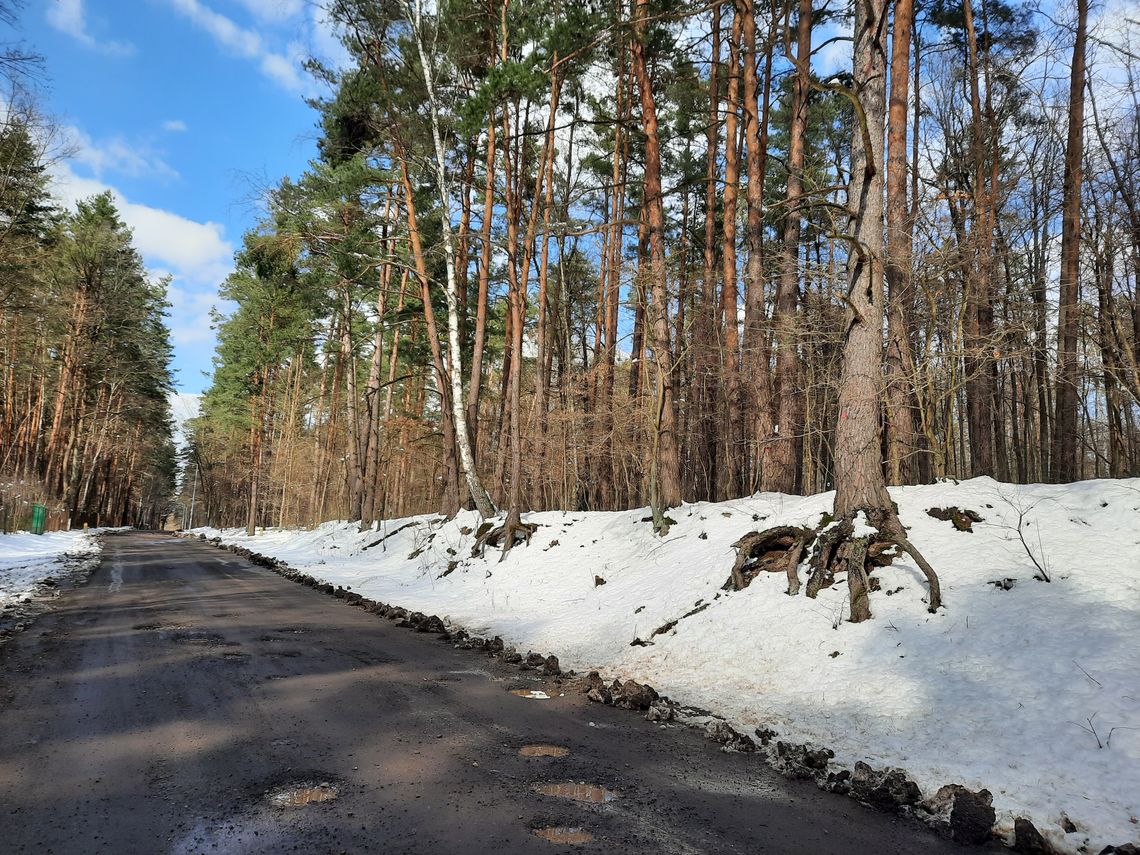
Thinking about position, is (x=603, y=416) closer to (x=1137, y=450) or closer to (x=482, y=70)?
(x=482, y=70)

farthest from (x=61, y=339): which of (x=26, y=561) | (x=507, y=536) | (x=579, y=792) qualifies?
(x=579, y=792)

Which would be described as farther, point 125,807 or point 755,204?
point 755,204

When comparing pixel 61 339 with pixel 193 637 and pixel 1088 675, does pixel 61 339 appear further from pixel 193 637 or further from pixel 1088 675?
pixel 1088 675

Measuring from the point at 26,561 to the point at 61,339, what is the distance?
62.4 feet

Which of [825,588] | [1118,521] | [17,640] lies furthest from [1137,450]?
[17,640]

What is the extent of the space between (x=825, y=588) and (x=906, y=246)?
6.73m

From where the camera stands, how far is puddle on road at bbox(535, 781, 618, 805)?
2.96 metres

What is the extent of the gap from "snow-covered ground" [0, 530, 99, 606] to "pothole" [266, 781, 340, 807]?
8075 millimetres

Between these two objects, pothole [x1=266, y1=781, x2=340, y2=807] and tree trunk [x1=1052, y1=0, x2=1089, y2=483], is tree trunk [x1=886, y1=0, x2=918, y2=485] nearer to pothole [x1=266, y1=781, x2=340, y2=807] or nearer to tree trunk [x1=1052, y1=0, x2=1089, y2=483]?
tree trunk [x1=1052, y1=0, x2=1089, y2=483]

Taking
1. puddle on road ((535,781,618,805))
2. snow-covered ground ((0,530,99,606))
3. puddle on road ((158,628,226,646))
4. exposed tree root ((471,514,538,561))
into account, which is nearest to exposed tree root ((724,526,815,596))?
puddle on road ((535,781,618,805))

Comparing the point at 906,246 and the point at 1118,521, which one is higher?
the point at 906,246

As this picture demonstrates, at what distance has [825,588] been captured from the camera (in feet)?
19.7

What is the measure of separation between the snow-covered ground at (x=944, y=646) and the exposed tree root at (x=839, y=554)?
0.14 metres

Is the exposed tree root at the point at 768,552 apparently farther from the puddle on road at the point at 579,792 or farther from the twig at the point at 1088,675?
the puddle on road at the point at 579,792
